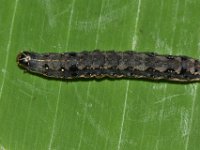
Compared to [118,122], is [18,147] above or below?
below

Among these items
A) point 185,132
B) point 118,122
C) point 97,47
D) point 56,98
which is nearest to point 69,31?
point 97,47

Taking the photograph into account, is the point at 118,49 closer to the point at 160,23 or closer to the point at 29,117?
the point at 160,23

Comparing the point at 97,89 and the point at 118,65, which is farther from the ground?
the point at 118,65
